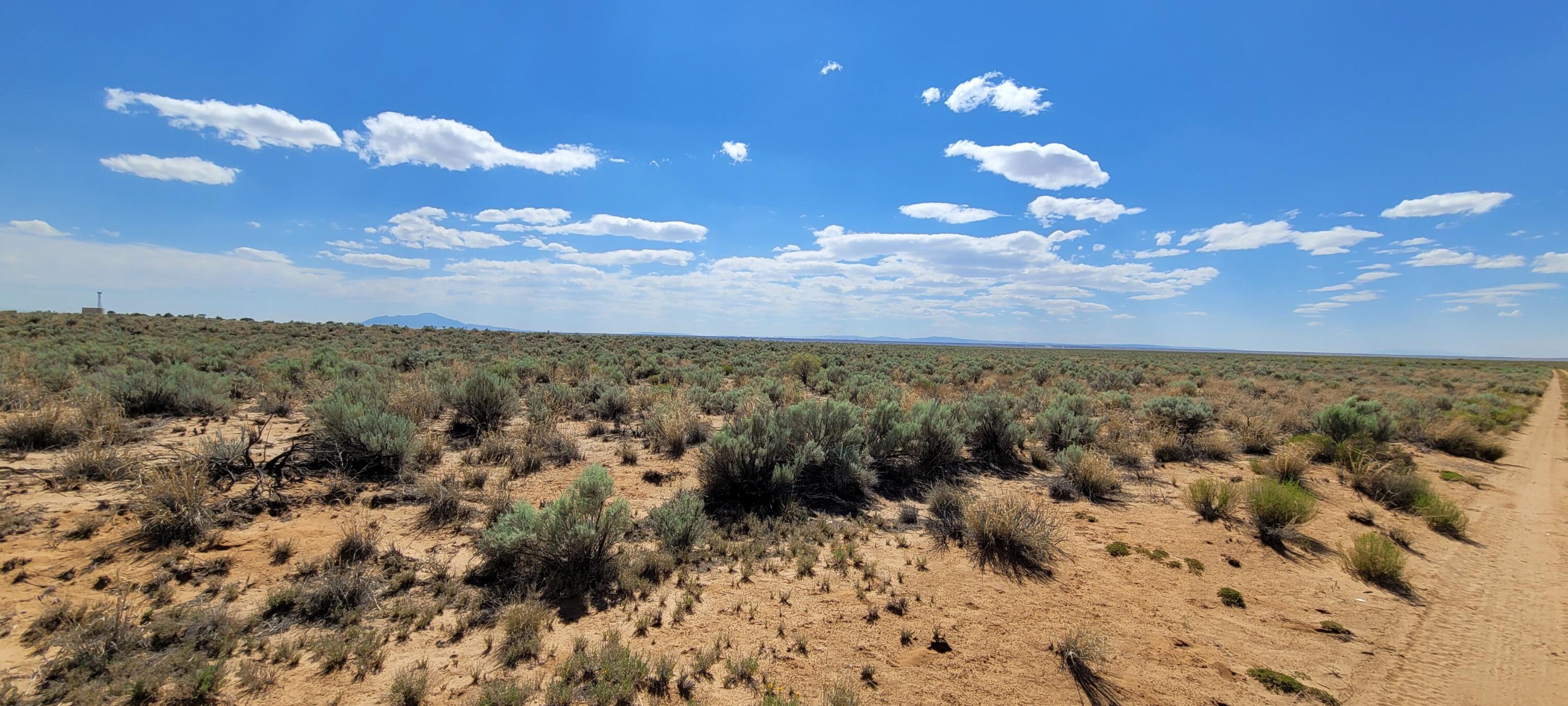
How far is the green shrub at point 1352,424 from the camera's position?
408 inches

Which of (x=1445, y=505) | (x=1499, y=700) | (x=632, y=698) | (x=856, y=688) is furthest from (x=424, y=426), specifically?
(x=1445, y=505)

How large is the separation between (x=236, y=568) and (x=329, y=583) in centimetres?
114

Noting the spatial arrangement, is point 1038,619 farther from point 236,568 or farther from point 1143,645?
point 236,568

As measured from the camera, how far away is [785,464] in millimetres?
7055

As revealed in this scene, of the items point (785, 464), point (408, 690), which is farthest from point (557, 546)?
point (785, 464)

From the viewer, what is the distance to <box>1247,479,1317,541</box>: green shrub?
6023mm

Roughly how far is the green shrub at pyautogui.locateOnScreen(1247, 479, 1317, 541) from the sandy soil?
200 millimetres

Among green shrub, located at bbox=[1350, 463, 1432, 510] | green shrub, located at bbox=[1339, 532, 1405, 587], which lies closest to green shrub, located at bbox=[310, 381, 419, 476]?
green shrub, located at bbox=[1339, 532, 1405, 587]

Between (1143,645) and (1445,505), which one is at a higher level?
(1445,505)

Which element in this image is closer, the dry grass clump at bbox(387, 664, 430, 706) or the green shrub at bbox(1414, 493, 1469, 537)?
the dry grass clump at bbox(387, 664, 430, 706)

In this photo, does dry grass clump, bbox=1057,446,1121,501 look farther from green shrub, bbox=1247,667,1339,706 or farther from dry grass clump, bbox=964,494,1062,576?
green shrub, bbox=1247,667,1339,706

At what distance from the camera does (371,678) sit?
3.38 meters

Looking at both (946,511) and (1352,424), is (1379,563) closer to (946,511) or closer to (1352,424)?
(946,511)

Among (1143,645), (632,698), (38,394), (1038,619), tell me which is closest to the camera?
(632,698)
